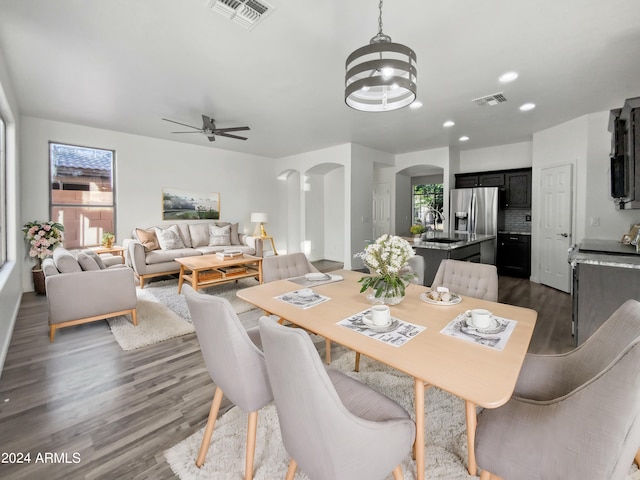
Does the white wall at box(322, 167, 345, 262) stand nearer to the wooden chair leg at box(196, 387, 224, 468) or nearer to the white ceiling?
the white ceiling

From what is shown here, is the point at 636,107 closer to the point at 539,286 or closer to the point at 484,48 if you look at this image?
the point at 484,48

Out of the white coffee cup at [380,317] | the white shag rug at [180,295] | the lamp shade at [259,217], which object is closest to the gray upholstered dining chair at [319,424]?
the white coffee cup at [380,317]

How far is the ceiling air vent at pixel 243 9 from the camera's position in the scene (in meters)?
2.03

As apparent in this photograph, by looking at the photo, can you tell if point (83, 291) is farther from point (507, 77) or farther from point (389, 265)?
point (507, 77)

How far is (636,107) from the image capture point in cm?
251

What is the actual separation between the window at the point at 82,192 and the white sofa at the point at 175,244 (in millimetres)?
607

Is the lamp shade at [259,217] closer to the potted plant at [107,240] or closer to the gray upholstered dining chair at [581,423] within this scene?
the potted plant at [107,240]

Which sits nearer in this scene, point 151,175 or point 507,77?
point 507,77

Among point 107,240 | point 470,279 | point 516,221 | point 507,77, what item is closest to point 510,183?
point 516,221

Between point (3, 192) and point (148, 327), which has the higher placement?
point (3, 192)

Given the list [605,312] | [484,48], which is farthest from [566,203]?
[484,48]

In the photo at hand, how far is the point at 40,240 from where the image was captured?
4180 millimetres

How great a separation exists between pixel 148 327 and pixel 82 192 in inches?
137

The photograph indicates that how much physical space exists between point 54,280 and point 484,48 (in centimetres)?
448
